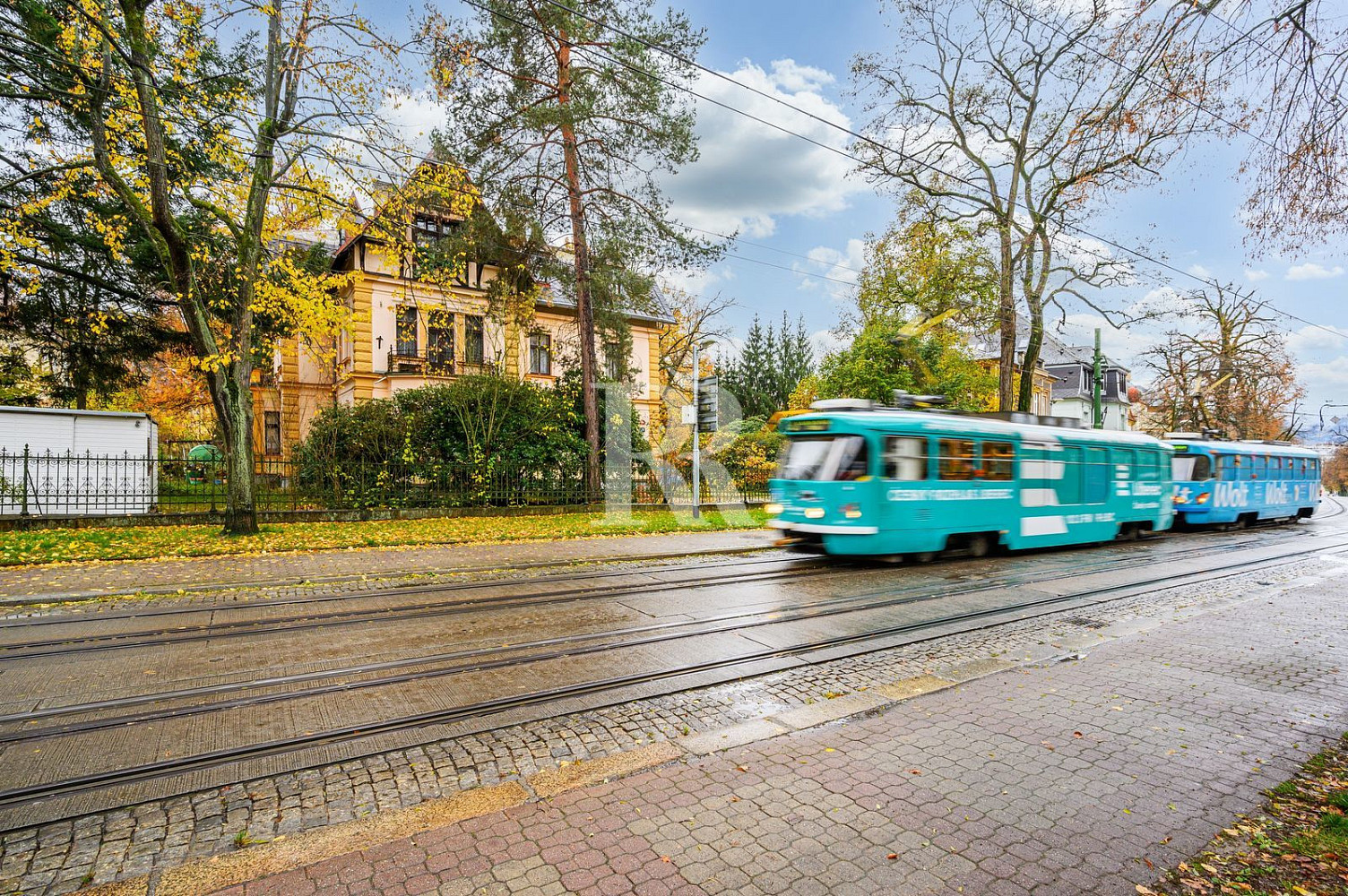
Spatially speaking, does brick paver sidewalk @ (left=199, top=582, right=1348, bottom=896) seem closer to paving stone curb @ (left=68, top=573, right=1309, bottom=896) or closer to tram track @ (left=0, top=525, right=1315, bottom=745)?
paving stone curb @ (left=68, top=573, right=1309, bottom=896)

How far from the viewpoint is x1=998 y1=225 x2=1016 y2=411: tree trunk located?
2186cm

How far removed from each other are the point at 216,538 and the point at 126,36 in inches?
340

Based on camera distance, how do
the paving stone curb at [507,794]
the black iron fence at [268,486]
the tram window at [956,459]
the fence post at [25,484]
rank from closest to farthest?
the paving stone curb at [507,794], the tram window at [956,459], the fence post at [25,484], the black iron fence at [268,486]

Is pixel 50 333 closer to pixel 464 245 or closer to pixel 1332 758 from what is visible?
pixel 464 245

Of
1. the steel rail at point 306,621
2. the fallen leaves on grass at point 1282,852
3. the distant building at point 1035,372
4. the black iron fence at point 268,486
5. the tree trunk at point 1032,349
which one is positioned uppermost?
the distant building at point 1035,372

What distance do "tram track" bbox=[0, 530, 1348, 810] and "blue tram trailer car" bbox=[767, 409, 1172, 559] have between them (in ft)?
8.65

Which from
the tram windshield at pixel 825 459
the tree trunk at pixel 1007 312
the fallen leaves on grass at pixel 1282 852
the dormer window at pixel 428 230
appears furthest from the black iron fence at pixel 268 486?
the fallen leaves on grass at pixel 1282 852

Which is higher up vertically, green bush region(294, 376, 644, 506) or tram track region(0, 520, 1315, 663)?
green bush region(294, 376, 644, 506)

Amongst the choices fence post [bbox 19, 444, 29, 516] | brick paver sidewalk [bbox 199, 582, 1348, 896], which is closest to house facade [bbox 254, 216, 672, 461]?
fence post [bbox 19, 444, 29, 516]

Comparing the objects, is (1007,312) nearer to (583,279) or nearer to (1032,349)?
(1032,349)

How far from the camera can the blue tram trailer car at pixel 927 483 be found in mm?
11312

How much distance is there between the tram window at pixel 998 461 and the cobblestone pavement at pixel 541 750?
16.5 ft

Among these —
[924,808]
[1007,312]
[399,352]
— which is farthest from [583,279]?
[924,808]

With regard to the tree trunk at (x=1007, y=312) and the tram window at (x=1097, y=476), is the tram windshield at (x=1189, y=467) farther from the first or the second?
the tram window at (x=1097, y=476)
